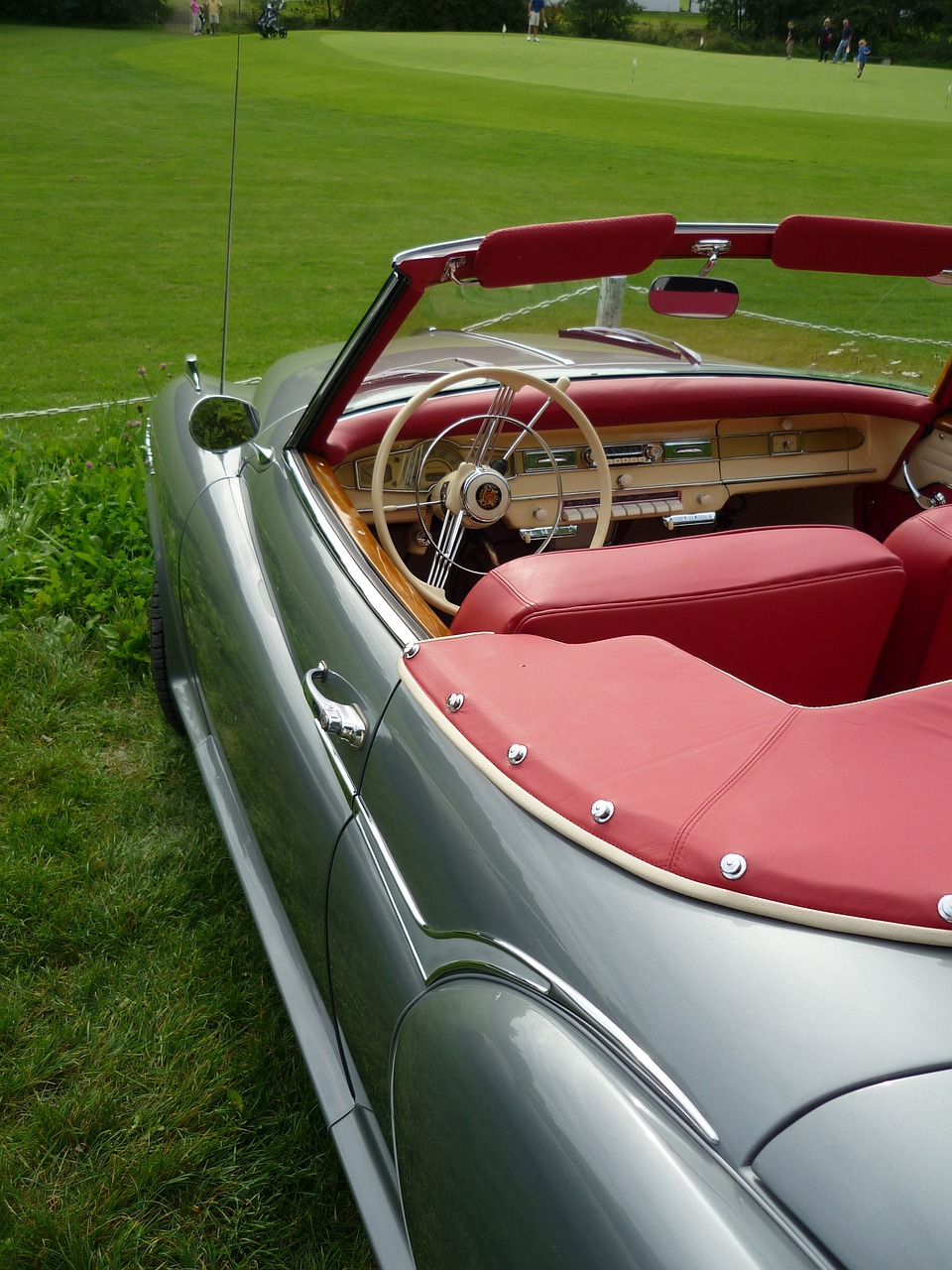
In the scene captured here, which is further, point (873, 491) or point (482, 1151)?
point (873, 491)

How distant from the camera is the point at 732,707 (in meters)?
1.29

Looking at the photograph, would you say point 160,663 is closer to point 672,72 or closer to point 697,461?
point 697,461

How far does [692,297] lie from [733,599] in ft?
3.62

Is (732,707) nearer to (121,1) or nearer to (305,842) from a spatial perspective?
(305,842)

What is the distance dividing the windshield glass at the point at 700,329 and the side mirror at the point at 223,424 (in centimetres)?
30

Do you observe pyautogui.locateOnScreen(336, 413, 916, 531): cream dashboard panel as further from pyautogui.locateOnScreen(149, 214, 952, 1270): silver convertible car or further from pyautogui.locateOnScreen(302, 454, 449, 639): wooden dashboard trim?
pyautogui.locateOnScreen(302, 454, 449, 639): wooden dashboard trim

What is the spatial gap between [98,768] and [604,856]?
2.27 metres

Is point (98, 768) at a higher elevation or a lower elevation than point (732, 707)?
lower

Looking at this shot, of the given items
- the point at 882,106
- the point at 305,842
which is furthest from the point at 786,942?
the point at 882,106

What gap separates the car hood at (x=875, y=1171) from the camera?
0.79 meters

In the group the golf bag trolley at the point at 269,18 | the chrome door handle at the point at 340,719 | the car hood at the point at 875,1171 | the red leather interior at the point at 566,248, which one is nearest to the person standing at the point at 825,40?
the golf bag trolley at the point at 269,18

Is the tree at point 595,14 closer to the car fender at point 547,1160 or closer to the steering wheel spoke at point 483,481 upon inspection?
the steering wheel spoke at point 483,481

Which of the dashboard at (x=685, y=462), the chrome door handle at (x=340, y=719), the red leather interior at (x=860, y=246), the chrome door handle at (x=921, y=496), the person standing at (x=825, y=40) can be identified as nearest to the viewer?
the chrome door handle at (x=340, y=719)

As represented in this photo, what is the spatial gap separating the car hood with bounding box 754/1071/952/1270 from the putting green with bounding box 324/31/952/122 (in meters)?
25.3
